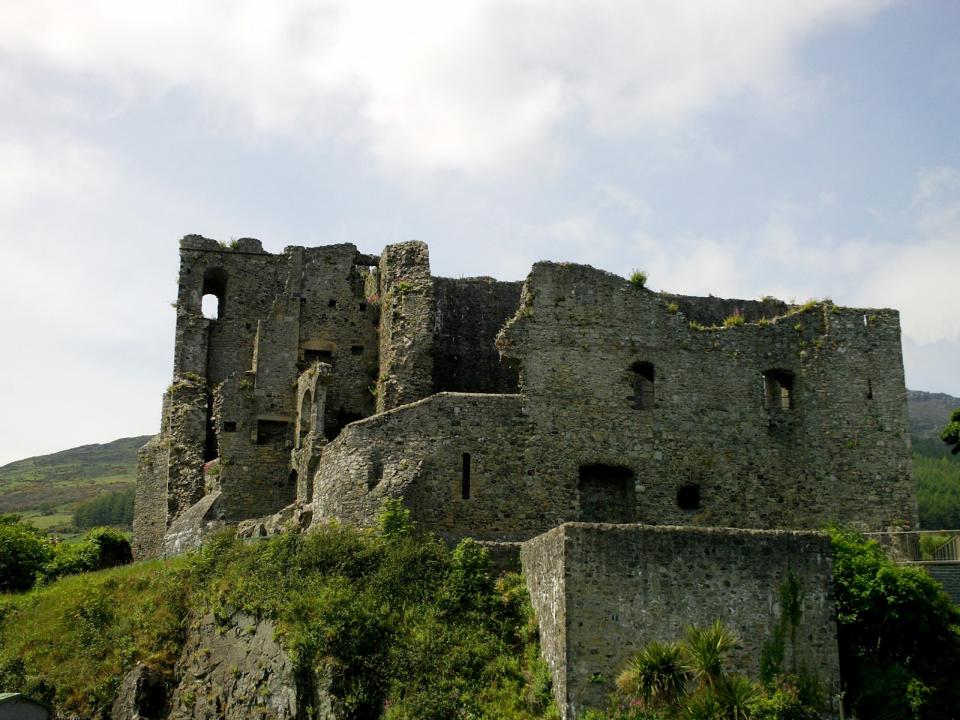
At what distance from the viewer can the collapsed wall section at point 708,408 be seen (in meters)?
31.8

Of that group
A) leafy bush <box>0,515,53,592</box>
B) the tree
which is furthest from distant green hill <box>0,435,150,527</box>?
the tree

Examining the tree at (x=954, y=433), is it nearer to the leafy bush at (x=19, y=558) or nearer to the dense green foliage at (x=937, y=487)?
the dense green foliage at (x=937, y=487)

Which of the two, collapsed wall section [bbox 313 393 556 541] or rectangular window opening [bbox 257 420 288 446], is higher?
rectangular window opening [bbox 257 420 288 446]

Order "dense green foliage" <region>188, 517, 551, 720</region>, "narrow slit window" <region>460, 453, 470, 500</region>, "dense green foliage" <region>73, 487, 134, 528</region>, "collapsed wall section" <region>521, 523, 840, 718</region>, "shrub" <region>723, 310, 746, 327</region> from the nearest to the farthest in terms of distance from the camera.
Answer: "collapsed wall section" <region>521, 523, 840, 718</region> < "dense green foliage" <region>188, 517, 551, 720</region> < "narrow slit window" <region>460, 453, 470, 500</region> < "shrub" <region>723, 310, 746, 327</region> < "dense green foliage" <region>73, 487, 134, 528</region>

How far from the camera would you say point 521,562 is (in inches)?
1037

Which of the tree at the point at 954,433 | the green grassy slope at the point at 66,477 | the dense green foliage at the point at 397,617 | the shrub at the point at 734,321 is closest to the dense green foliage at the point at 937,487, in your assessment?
the tree at the point at 954,433

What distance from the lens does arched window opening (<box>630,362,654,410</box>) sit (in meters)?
32.7

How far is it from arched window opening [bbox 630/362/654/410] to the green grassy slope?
A: 292ft

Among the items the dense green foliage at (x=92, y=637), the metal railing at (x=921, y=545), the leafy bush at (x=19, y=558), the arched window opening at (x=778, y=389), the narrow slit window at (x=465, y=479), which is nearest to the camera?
the dense green foliage at (x=92, y=637)

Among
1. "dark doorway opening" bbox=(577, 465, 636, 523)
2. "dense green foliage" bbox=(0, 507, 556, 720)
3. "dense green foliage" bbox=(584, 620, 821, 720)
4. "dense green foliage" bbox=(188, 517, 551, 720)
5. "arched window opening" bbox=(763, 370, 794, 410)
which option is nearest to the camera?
"dense green foliage" bbox=(584, 620, 821, 720)

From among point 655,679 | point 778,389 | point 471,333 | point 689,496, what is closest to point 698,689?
point 655,679

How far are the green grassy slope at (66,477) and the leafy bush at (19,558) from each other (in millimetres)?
78685

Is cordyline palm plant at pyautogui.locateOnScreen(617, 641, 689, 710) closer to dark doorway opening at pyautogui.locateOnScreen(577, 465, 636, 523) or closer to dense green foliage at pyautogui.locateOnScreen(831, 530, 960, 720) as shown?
dense green foliage at pyautogui.locateOnScreen(831, 530, 960, 720)

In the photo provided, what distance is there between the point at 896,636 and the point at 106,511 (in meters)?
87.0
